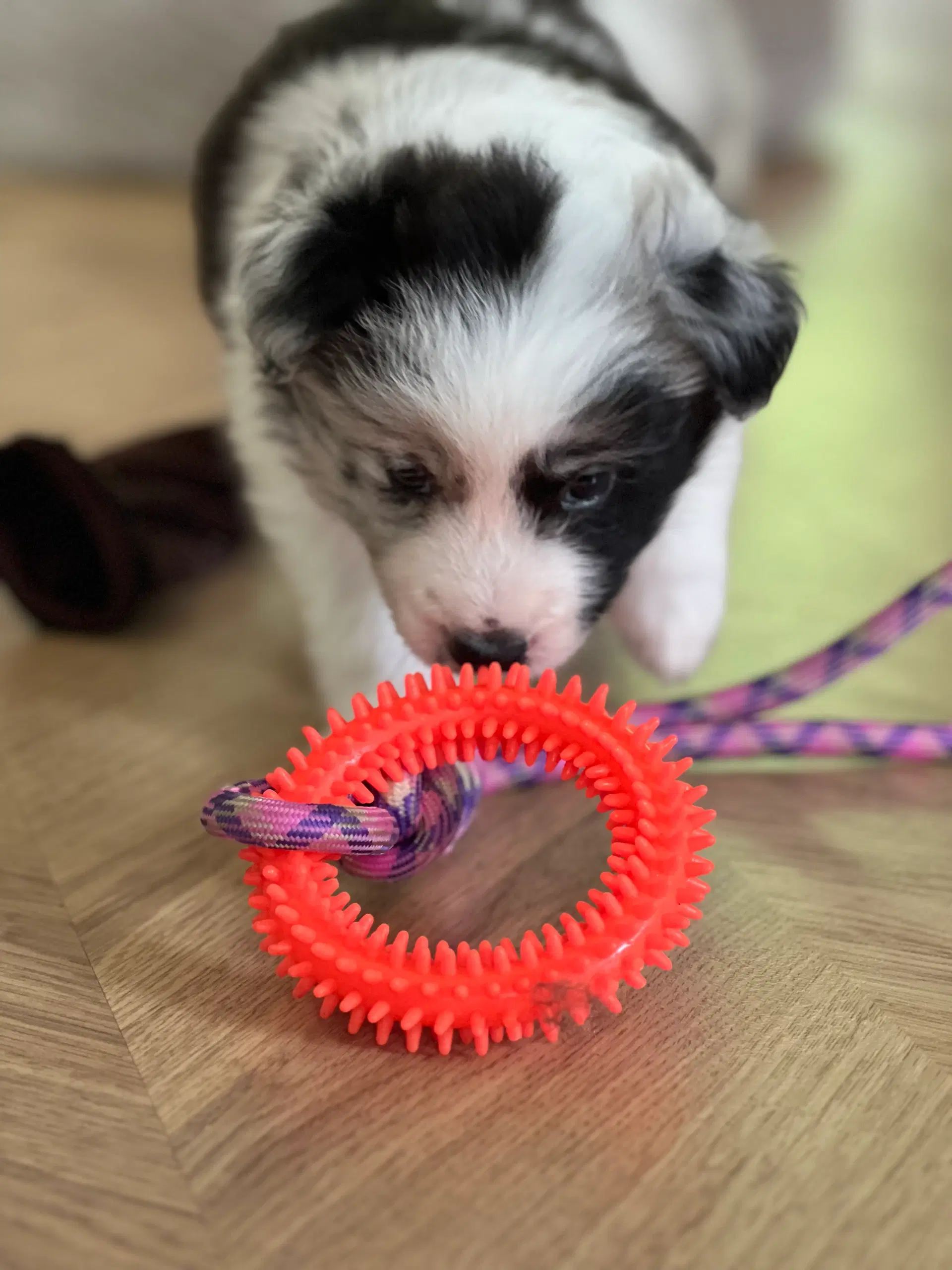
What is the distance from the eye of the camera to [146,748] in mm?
1813

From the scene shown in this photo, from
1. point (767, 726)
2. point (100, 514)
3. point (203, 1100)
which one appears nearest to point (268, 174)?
point (100, 514)

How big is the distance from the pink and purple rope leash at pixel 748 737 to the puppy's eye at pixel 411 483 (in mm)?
345

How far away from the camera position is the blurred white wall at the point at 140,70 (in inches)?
189

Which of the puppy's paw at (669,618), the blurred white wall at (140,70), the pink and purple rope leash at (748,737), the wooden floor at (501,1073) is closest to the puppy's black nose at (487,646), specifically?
the pink and purple rope leash at (748,737)

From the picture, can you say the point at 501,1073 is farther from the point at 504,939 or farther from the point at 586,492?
the point at 586,492

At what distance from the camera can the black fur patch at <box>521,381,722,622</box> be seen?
149cm

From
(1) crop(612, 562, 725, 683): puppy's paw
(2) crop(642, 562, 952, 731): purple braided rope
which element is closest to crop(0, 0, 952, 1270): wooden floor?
(2) crop(642, 562, 952, 731): purple braided rope

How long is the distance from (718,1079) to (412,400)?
0.86m

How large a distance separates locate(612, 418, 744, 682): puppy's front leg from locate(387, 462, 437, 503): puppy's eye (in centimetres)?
42

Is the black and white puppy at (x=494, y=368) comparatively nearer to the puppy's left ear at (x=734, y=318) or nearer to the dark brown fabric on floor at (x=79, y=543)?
the puppy's left ear at (x=734, y=318)

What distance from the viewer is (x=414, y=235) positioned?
5.03 ft

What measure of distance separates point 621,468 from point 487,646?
0.31 meters

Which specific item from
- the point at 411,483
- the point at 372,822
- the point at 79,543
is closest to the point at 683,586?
the point at 411,483

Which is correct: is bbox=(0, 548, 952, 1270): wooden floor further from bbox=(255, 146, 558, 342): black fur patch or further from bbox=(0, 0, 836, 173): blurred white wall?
bbox=(0, 0, 836, 173): blurred white wall
